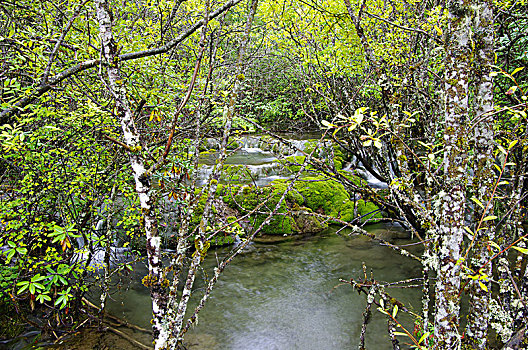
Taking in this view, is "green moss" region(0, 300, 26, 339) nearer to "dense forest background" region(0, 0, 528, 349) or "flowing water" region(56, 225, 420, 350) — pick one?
"dense forest background" region(0, 0, 528, 349)

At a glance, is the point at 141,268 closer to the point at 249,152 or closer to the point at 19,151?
the point at 19,151

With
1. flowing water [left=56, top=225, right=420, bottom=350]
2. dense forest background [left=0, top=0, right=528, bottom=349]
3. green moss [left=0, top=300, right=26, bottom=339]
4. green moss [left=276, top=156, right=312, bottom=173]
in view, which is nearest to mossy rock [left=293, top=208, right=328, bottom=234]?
flowing water [left=56, top=225, right=420, bottom=350]

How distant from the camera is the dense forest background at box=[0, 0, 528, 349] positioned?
2139mm

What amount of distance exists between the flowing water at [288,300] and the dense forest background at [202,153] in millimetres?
820

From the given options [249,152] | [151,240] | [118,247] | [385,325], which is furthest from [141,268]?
[249,152]

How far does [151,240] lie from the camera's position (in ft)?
7.21

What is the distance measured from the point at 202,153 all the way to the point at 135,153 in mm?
3112

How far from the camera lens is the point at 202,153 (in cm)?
527

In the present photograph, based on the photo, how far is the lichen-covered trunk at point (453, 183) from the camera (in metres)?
1.98

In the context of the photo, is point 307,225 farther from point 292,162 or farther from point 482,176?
point 482,176

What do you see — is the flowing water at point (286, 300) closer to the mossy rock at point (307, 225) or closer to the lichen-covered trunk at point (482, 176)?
the mossy rock at point (307, 225)

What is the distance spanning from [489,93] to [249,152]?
536 inches

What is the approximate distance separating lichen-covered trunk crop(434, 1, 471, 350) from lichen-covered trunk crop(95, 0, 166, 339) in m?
1.84

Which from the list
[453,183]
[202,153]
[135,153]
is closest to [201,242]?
[135,153]
